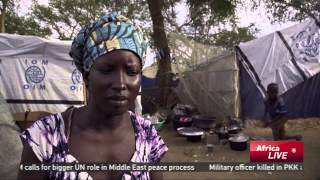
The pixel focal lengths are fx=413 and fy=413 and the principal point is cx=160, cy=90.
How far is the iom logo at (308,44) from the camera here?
30.6 feet

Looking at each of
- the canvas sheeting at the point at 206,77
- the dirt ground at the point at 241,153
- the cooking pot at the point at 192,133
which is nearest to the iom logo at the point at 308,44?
the canvas sheeting at the point at 206,77

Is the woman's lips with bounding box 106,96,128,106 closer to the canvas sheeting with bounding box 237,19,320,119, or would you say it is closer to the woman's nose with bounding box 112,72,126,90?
the woman's nose with bounding box 112,72,126,90

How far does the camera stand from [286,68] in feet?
30.9

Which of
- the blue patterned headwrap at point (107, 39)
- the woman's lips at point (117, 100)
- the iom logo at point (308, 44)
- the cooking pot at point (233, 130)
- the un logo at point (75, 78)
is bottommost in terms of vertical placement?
the cooking pot at point (233, 130)

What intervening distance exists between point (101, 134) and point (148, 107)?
10015 millimetres

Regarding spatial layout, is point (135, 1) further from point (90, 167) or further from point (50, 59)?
point (90, 167)

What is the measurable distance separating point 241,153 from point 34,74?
154 inches

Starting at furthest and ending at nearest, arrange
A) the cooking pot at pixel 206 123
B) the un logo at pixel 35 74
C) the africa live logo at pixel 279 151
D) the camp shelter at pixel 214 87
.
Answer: the camp shelter at pixel 214 87, the cooking pot at pixel 206 123, the un logo at pixel 35 74, the africa live logo at pixel 279 151

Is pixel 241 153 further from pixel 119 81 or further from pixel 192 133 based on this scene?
pixel 119 81

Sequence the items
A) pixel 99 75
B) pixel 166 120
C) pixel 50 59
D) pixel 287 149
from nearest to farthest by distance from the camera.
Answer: pixel 99 75 → pixel 287 149 → pixel 50 59 → pixel 166 120

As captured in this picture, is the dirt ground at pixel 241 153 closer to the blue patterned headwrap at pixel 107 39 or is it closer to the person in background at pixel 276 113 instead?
the person in background at pixel 276 113

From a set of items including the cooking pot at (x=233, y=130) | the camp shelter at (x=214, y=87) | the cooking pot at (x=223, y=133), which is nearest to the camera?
the cooking pot at (x=223, y=133)

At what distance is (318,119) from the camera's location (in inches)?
405

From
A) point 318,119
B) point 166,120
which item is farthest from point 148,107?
point 318,119
